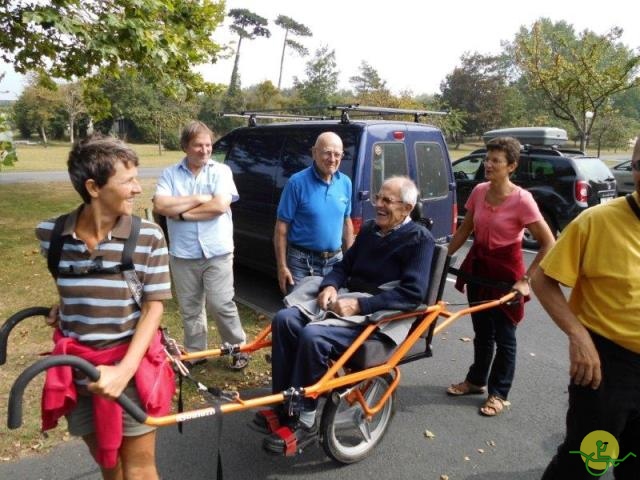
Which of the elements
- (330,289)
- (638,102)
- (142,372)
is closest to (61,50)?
(330,289)

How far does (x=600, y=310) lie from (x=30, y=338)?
4846 mm

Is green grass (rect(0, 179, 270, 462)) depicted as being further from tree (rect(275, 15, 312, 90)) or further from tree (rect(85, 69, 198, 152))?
tree (rect(275, 15, 312, 90))

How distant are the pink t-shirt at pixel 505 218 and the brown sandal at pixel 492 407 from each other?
3.82 ft

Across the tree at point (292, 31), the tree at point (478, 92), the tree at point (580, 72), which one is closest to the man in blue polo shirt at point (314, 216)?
the tree at point (580, 72)

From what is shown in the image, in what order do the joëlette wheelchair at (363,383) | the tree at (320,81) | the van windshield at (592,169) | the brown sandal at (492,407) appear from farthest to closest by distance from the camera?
the tree at (320,81), the van windshield at (592,169), the brown sandal at (492,407), the joëlette wheelchair at (363,383)

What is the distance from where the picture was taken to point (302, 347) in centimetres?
272

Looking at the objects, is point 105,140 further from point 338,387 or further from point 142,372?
point 338,387

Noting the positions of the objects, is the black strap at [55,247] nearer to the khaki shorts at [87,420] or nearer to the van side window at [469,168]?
the khaki shorts at [87,420]

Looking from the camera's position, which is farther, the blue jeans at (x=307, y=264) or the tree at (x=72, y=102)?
the tree at (x=72, y=102)

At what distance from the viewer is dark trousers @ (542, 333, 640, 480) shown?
2.11 meters

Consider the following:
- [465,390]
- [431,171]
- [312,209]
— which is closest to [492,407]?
[465,390]

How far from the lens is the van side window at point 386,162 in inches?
214

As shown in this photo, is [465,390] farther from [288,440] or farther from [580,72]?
[580,72]

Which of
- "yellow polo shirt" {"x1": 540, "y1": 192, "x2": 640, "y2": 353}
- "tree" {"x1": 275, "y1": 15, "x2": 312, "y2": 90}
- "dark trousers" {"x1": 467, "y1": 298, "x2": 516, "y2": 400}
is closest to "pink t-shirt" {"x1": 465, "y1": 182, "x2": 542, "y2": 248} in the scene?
"dark trousers" {"x1": 467, "y1": 298, "x2": 516, "y2": 400}
